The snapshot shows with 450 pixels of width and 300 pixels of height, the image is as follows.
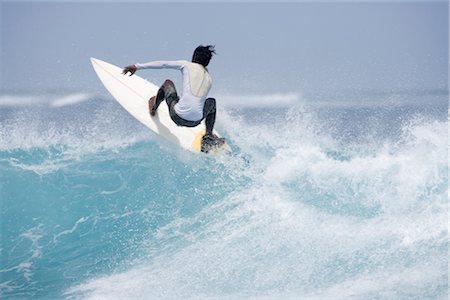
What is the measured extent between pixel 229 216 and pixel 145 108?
2.30 metres

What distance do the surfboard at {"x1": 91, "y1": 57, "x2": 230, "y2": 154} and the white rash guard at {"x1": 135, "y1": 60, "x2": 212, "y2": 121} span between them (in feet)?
2.89

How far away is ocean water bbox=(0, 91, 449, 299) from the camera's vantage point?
5.02 meters

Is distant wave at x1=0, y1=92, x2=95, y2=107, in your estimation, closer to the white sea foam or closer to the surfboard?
the surfboard

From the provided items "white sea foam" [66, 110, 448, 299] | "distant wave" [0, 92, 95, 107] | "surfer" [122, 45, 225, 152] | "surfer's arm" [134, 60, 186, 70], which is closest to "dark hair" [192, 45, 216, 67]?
"surfer" [122, 45, 225, 152]

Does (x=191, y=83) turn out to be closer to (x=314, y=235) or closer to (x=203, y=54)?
(x=203, y=54)

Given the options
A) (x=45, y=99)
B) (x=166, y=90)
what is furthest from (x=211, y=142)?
(x=45, y=99)

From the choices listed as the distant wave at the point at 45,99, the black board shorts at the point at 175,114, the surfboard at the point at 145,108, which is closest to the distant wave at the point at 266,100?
the distant wave at the point at 45,99

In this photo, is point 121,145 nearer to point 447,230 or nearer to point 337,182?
point 337,182

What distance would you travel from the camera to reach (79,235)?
621 centimetres

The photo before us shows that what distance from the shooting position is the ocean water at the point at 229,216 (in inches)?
198

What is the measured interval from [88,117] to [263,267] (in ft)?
34.7

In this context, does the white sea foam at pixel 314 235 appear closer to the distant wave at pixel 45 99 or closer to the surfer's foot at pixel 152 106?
the surfer's foot at pixel 152 106

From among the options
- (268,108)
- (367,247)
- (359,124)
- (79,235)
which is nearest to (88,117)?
(268,108)

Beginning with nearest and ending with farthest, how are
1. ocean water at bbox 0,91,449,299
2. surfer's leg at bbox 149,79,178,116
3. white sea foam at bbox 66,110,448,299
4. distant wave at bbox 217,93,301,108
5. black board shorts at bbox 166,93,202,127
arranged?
1. white sea foam at bbox 66,110,448,299
2. ocean water at bbox 0,91,449,299
3. black board shorts at bbox 166,93,202,127
4. surfer's leg at bbox 149,79,178,116
5. distant wave at bbox 217,93,301,108
